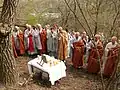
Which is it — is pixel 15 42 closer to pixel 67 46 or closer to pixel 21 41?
pixel 21 41

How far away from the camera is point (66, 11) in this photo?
18781mm

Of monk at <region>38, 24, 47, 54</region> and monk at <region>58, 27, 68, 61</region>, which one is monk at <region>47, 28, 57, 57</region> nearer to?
monk at <region>38, 24, 47, 54</region>

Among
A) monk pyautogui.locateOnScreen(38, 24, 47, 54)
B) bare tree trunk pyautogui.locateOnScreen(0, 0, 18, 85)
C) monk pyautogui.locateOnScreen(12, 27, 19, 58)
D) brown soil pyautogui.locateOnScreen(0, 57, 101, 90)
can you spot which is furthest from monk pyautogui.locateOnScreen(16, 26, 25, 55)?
bare tree trunk pyautogui.locateOnScreen(0, 0, 18, 85)

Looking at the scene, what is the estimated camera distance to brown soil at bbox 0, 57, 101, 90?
30.7 ft

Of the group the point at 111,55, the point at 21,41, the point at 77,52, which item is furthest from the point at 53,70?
the point at 21,41

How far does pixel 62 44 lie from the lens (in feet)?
36.7

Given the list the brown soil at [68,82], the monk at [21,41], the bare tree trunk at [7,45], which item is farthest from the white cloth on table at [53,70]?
the monk at [21,41]

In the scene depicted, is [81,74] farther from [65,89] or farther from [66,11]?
[66,11]

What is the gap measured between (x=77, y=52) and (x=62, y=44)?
681 millimetres

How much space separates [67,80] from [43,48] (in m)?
2.45

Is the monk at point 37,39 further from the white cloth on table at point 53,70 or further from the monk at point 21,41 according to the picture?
the white cloth on table at point 53,70

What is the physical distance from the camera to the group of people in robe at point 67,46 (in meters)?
10.0

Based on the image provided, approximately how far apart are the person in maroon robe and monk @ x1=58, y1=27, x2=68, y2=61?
1800mm

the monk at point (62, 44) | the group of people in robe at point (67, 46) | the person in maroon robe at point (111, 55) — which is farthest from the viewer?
the monk at point (62, 44)
